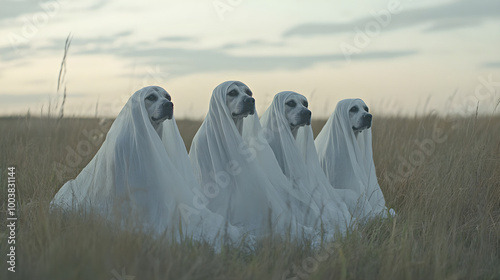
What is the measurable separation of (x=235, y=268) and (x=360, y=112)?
3.79m

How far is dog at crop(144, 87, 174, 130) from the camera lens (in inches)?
206

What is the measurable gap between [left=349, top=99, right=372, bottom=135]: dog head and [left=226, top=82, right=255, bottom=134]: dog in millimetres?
1829

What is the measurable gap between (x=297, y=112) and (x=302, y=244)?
7.37 ft

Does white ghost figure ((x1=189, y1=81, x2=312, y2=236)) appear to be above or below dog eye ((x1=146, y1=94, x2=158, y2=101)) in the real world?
below

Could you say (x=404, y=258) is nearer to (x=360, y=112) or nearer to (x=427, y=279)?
(x=427, y=279)

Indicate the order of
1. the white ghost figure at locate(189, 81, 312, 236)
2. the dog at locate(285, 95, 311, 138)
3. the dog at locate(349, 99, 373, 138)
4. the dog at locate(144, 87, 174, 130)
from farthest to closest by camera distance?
the dog at locate(349, 99, 373, 138) < the dog at locate(285, 95, 311, 138) < the white ghost figure at locate(189, 81, 312, 236) < the dog at locate(144, 87, 174, 130)

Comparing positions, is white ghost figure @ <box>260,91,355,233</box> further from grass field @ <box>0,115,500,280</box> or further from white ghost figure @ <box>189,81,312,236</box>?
grass field @ <box>0,115,500,280</box>

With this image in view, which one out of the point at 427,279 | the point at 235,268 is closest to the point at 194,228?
the point at 235,268

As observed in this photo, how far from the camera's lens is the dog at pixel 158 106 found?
524 centimetres

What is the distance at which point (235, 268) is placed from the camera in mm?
3895

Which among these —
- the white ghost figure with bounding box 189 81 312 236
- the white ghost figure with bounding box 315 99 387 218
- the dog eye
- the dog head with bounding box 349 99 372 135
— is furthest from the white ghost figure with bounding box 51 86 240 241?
the dog head with bounding box 349 99 372 135

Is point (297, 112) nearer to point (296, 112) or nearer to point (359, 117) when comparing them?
point (296, 112)

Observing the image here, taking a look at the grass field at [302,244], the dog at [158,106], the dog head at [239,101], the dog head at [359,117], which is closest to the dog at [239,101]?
the dog head at [239,101]

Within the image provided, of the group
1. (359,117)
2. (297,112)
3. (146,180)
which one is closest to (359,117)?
(359,117)
